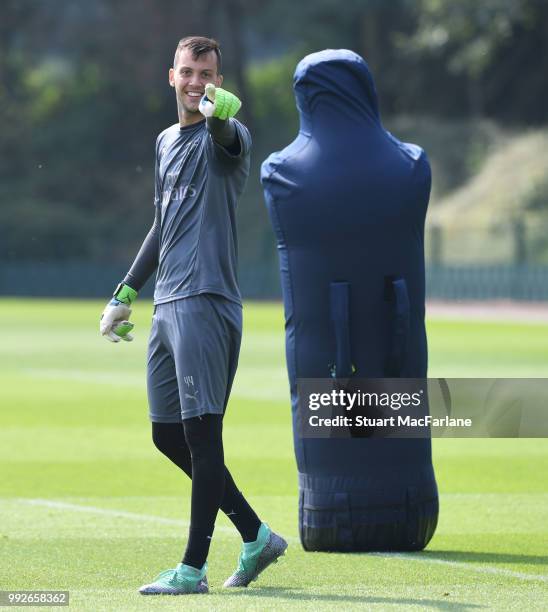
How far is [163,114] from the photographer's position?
222ft

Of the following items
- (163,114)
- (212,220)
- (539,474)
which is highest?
(163,114)

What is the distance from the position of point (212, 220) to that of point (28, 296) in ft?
171

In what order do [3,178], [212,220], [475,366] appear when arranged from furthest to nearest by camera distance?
[3,178]
[475,366]
[212,220]

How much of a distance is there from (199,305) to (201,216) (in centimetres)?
37

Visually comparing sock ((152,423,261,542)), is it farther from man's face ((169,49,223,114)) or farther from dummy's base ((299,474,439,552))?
man's face ((169,49,223,114))

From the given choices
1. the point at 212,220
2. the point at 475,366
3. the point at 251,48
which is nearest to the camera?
the point at 212,220

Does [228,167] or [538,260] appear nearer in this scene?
[228,167]

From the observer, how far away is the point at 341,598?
6.80 metres

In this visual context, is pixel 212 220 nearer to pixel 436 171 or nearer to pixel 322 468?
pixel 322 468

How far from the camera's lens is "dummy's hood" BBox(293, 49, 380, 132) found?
8234 millimetres

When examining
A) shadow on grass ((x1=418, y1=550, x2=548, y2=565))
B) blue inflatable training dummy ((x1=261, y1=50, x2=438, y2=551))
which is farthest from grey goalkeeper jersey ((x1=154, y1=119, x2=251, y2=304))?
shadow on grass ((x1=418, y1=550, x2=548, y2=565))

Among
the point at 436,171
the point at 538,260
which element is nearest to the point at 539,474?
the point at 538,260

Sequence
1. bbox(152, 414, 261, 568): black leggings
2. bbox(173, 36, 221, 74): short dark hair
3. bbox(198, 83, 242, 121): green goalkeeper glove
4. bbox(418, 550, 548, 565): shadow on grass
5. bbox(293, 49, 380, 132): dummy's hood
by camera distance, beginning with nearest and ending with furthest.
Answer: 1. bbox(198, 83, 242, 121): green goalkeeper glove
2. bbox(152, 414, 261, 568): black leggings
3. bbox(173, 36, 221, 74): short dark hair
4. bbox(418, 550, 548, 565): shadow on grass
5. bbox(293, 49, 380, 132): dummy's hood

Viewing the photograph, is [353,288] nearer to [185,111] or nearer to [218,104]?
[185,111]
